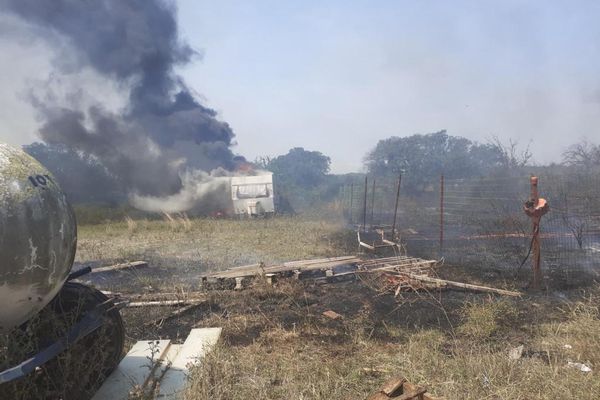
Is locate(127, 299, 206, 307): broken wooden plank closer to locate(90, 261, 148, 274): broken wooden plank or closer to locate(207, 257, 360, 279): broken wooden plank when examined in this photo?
locate(207, 257, 360, 279): broken wooden plank

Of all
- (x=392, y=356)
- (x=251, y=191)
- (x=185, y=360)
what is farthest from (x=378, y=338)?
(x=251, y=191)

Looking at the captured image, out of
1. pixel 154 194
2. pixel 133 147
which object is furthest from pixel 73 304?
pixel 133 147

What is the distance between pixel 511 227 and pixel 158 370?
8.76 m

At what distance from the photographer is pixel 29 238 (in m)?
3.05

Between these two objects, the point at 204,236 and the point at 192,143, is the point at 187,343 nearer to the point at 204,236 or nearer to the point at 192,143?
the point at 204,236

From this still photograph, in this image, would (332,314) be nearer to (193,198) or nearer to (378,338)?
(378,338)

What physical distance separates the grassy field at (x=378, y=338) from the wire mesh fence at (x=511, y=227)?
129 centimetres

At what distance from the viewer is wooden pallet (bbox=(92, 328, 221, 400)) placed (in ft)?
12.6

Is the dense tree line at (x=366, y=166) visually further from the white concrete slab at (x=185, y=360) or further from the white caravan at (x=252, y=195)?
the white concrete slab at (x=185, y=360)

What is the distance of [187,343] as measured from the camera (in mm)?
4930

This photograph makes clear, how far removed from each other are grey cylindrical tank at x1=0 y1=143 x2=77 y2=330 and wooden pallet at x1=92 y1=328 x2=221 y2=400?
114cm

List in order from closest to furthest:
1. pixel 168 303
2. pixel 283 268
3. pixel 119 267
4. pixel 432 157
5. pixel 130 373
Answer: pixel 130 373 < pixel 168 303 < pixel 283 268 < pixel 119 267 < pixel 432 157

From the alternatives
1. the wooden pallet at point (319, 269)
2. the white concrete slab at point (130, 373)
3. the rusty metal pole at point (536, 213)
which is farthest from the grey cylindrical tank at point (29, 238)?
the rusty metal pole at point (536, 213)

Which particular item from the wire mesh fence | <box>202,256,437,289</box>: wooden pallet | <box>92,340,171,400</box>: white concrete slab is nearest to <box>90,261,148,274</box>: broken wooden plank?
<box>202,256,437,289</box>: wooden pallet
